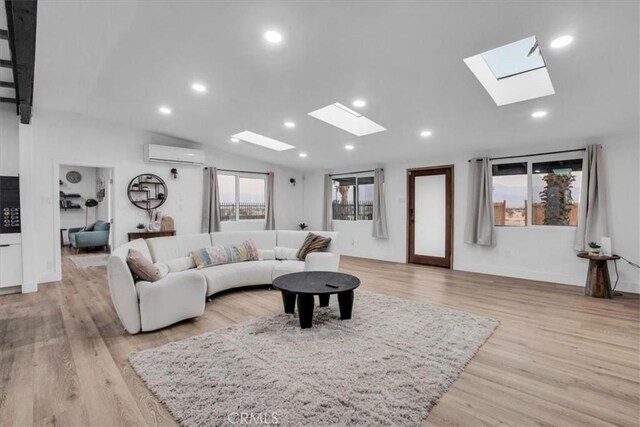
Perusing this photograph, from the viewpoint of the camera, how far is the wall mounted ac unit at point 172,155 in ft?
18.9

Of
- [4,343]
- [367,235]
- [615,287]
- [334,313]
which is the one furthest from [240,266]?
[615,287]

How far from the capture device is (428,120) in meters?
4.26

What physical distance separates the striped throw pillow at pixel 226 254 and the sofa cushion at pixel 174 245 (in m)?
0.19

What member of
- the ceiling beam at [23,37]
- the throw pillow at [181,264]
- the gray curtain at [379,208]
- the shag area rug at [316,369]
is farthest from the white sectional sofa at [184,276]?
the gray curtain at [379,208]

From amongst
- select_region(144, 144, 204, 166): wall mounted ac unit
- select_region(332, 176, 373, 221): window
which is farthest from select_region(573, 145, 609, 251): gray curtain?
select_region(144, 144, 204, 166): wall mounted ac unit

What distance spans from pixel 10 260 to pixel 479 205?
292 inches

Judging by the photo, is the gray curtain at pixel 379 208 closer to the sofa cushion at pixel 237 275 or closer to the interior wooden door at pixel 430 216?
the interior wooden door at pixel 430 216

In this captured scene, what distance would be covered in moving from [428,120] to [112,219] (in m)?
5.82

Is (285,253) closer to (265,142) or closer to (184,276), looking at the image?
(184,276)

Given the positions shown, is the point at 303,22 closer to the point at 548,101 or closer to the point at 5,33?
the point at 5,33

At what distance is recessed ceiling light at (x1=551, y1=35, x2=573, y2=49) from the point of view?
232cm

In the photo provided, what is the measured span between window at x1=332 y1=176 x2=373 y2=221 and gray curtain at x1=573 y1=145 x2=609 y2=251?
391cm

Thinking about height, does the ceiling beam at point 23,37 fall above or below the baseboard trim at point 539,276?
above

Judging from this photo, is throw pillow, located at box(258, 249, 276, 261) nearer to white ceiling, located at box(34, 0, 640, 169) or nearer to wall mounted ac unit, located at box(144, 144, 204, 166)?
white ceiling, located at box(34, 0, 640, 169)
